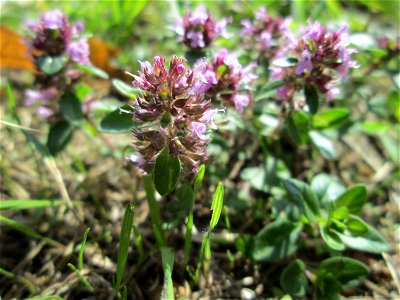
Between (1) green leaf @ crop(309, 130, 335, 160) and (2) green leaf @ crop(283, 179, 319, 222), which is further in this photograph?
(1) green leaf @ crop(309, 130, 335, 160)

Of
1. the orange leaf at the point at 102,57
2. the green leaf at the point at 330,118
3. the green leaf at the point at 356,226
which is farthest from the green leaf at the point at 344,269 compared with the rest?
the orange leaf at the point at 102,57

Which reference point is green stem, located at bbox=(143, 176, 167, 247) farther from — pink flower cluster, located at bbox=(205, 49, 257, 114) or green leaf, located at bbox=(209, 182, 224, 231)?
pink flower cluster, located at bbox=(205, 49, 257, 114)

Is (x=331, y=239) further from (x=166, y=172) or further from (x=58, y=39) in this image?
(x=58, y=39)

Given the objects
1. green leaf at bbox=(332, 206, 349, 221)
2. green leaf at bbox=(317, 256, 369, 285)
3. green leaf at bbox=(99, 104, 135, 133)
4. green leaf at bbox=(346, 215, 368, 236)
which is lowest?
green leaf at bbox=(317, 256, 369, 285)

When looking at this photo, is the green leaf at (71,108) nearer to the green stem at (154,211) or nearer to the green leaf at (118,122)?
the green leaf at (118,122)

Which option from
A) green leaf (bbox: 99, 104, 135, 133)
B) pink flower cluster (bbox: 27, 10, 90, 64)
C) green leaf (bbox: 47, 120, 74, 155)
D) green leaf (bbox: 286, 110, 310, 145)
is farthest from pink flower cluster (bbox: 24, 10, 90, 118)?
green leaf (bbox: 286, 110, 310, 145)

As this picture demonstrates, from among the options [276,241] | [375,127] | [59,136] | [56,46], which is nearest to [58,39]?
[56,46]
